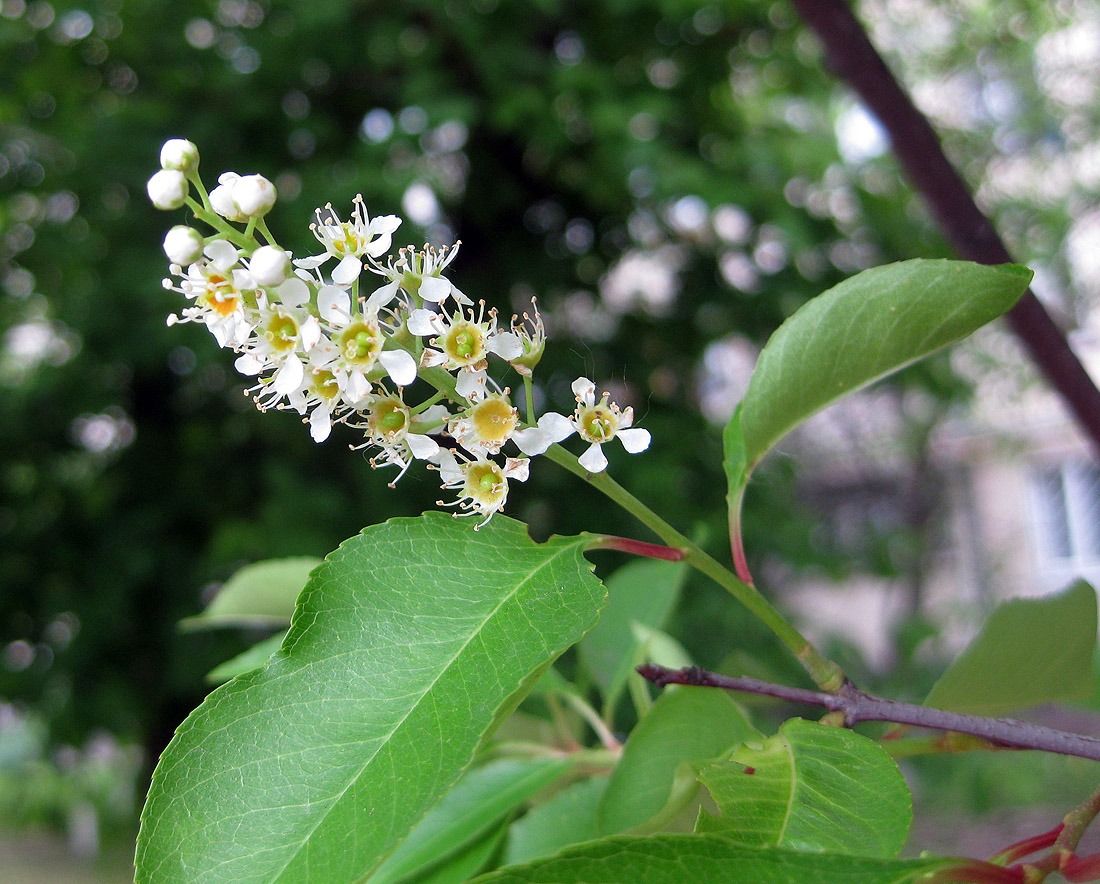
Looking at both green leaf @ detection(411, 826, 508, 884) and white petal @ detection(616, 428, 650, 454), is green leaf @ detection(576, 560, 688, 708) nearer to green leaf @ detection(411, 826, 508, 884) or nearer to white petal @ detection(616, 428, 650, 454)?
green leaf @ detection(411, 826, 508, 884)

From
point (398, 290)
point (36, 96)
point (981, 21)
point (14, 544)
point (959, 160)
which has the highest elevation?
point (36, 96)

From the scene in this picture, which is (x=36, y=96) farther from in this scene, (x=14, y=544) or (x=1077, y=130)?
(x=1077, y=130)

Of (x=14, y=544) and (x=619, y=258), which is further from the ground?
(x=14, y=544)

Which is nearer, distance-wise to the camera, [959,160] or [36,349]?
[36,349]

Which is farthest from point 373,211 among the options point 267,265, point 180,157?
point 267,265

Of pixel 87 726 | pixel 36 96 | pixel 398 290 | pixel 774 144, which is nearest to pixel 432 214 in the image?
pixel 774 144

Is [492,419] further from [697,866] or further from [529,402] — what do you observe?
[697,866]

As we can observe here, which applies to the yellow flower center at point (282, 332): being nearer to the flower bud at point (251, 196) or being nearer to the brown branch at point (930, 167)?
the flower bud at point (251, 196)
